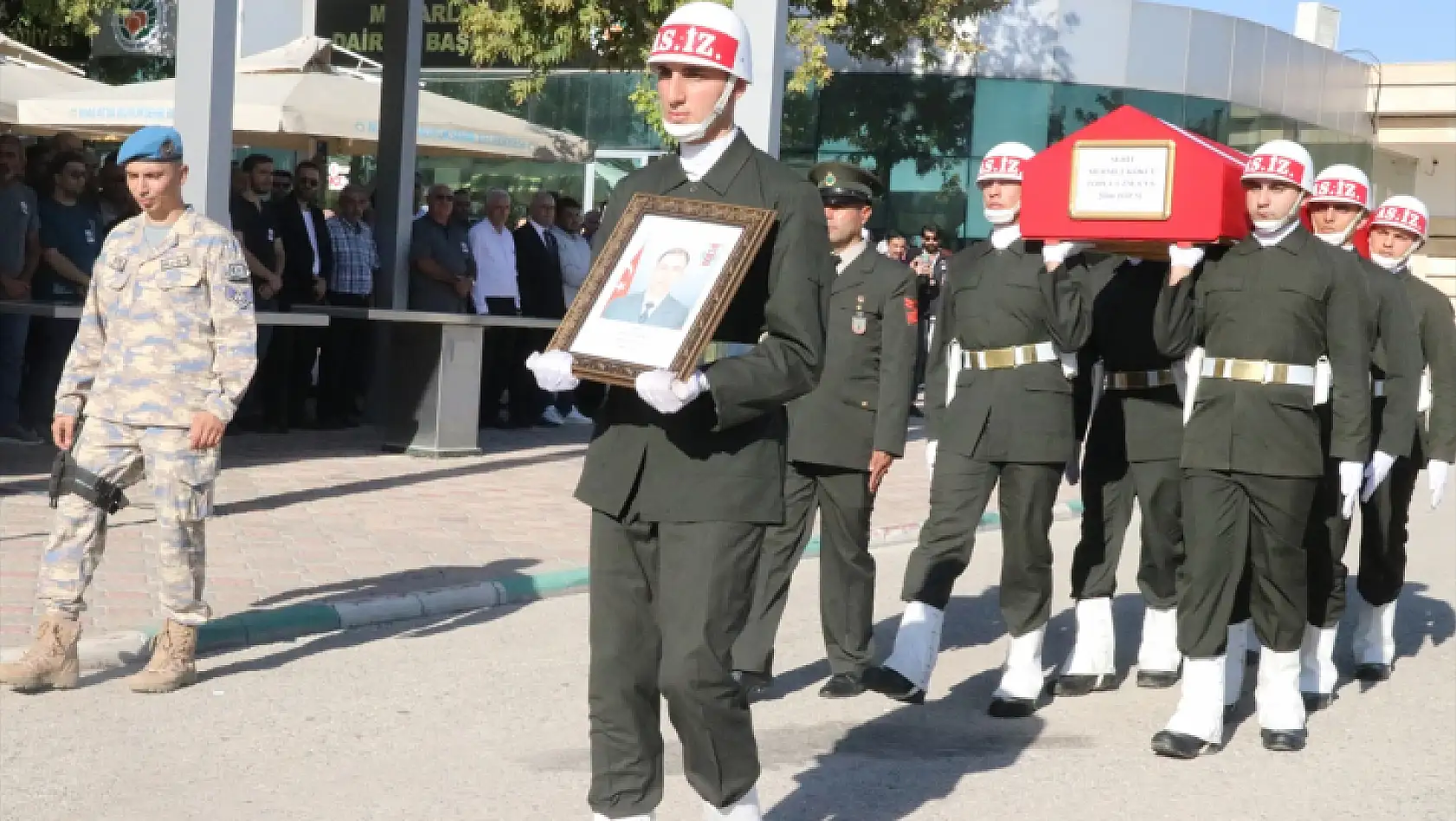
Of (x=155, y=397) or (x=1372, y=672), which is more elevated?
(x=155, y=397)

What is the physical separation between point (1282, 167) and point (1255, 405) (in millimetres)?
907

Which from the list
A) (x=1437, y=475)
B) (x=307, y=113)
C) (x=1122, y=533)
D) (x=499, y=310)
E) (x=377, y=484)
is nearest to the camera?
(x=1122, y=533)

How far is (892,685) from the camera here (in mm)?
7980

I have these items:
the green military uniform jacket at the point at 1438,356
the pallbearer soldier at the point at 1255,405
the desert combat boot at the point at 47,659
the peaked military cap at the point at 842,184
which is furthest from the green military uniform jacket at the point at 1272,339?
the desert combat boot at the point at 47,659

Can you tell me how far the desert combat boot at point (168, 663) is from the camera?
7414 millimetres

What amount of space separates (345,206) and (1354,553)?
8.70 meters

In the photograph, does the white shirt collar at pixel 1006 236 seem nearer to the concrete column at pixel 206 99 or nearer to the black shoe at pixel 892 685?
the black shoe at pixel 892 685

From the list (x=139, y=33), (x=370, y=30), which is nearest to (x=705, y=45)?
(x=370, y=30)

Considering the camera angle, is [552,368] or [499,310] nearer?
[552,368]

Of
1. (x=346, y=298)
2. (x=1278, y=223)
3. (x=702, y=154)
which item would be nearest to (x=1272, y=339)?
(x=1278, y=223)

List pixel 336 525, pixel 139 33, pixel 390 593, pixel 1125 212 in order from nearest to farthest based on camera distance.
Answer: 1. pixel 1125 212
2. pixel 390 593
3. pixel 336 525
4. pixel 139 33

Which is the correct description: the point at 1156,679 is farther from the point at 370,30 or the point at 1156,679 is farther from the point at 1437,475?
the point at 370,30

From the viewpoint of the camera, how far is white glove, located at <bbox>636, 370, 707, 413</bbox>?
4391mm

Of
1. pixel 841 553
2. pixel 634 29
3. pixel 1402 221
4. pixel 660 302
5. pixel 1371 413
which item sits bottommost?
pixel 841 553
